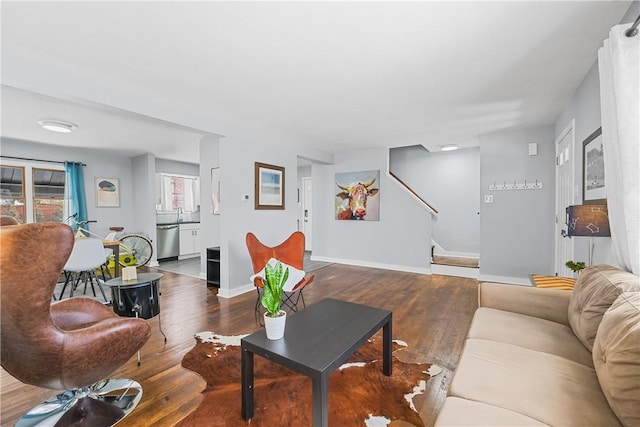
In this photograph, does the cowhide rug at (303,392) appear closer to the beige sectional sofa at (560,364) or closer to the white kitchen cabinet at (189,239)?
the beige sectional sofa at (560,364)

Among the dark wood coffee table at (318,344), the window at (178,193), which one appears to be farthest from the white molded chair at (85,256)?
the window at (178,193)

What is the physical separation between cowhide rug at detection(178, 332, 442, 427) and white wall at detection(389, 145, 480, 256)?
4611 mm

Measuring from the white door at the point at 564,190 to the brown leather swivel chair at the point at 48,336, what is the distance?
408cm

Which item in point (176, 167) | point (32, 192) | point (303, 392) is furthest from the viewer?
point (176, 167)

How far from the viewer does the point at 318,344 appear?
1572 mm

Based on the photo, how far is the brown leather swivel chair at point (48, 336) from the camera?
1.25m

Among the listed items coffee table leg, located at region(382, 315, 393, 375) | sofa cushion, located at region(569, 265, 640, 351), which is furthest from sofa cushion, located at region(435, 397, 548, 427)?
coffee table leg, located at region(382, 315, 393, 375)

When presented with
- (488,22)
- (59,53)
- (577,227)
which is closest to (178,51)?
(59,53)

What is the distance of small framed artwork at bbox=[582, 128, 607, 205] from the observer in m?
2.11

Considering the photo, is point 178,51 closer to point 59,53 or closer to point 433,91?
point 59,53

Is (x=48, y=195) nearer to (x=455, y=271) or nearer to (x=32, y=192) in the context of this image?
(x=32, y=192)

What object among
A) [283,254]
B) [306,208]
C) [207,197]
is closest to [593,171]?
[283,254]

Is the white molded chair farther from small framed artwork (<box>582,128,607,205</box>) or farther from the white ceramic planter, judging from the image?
small framed artwork (<box>582,128,607,205</box>)

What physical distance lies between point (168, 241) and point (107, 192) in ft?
5.37
